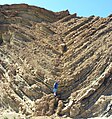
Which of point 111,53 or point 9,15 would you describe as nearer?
point 111,53

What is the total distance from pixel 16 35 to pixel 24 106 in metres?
6.36

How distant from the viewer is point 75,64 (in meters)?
20.3

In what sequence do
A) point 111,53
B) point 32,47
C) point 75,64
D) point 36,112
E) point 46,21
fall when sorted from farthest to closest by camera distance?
point 46,21
point 32,47
point 75,64
point 111,53
point 36,112

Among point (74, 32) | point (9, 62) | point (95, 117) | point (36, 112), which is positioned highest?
point (74, 32)

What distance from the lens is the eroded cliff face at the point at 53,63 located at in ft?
56.9

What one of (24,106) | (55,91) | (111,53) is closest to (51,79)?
(55,91)

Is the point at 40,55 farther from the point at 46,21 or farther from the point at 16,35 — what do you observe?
the point at 46,21

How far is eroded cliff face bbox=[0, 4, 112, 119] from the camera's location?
17328mm

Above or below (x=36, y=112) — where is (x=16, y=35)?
above

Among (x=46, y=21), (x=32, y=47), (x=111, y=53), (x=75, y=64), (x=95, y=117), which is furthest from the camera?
(x=46, y=21)

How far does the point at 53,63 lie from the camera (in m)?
21.0

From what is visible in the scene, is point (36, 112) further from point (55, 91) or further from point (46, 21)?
point (46, 21)

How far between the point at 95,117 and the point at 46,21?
11349 mm

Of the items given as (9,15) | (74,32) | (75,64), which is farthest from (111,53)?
(9,15)
